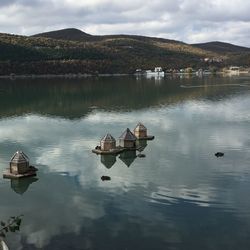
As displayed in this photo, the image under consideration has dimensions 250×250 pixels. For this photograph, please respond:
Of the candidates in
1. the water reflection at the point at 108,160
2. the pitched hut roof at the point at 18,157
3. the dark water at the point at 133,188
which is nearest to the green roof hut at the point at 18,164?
the pitched hut roof at the point at 18,157

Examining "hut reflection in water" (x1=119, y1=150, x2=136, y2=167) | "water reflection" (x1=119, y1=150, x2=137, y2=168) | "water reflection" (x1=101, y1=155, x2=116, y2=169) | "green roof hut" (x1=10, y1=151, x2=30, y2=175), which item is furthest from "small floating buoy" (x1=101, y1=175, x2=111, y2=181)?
"green roof hut" (x1=10, y1=151, x2=30, y2=175)

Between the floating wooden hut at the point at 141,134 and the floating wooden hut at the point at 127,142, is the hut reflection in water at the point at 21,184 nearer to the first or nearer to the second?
the floating wooden hut at the point at 127,142

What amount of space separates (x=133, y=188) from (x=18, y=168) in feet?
32.3

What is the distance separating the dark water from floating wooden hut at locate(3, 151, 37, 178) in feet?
2.30

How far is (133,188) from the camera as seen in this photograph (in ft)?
116

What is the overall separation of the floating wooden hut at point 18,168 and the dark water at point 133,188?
27.7 inches

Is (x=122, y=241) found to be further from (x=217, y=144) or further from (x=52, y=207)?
(x=217, y=144)

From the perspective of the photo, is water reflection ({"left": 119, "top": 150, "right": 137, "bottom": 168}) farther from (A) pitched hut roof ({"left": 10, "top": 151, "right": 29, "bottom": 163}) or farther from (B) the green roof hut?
(A) pitched hut roof ({"left": 10, "top": 151, "right": 29, "bottom": 163})

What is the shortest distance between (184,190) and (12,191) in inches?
496

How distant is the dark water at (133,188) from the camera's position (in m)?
26.3

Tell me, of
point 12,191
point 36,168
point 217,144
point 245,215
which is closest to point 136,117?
point 217,144

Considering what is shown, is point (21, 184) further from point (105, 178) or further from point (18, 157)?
point (105, 178)

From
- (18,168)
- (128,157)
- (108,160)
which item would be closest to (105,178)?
(108,160)

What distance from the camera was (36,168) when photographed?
41.4 metres
